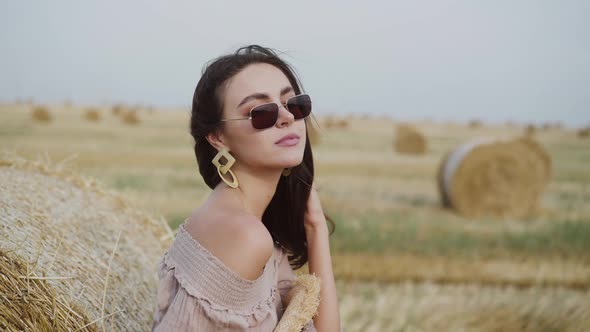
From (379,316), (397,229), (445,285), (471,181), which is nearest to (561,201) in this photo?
(471,181)

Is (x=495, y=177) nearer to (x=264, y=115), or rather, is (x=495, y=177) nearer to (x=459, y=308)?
(x=459, y=308)

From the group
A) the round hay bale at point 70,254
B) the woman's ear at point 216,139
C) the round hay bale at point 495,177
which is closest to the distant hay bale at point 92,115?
the round hay bale at point 495,177

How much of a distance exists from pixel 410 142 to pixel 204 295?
2240 cm

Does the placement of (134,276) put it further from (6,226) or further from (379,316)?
A: (379,316)

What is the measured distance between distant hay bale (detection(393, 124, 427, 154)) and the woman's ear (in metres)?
21.9

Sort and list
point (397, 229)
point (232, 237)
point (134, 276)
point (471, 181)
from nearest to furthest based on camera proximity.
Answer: point (232, 237) < point (134, 276) < point (397, 229) < point (471, 181)

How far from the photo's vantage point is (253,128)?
2809mm

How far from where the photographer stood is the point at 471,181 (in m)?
12.2

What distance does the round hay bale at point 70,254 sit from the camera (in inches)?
112

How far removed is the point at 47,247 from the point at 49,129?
87.9ft

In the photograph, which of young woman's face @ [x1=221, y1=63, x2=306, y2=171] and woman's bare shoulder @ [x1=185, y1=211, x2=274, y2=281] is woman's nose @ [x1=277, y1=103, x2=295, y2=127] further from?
woman's bare shoulder @ [x1=185, y1=211, x2=274, y2=281]

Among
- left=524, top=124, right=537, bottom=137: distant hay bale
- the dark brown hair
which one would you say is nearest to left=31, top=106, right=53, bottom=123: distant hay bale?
left=524, top=124, right=537, bottom=137: distant hay bale

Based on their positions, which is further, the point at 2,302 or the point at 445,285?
the point at 445,285

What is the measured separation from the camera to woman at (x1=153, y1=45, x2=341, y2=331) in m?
2.61
